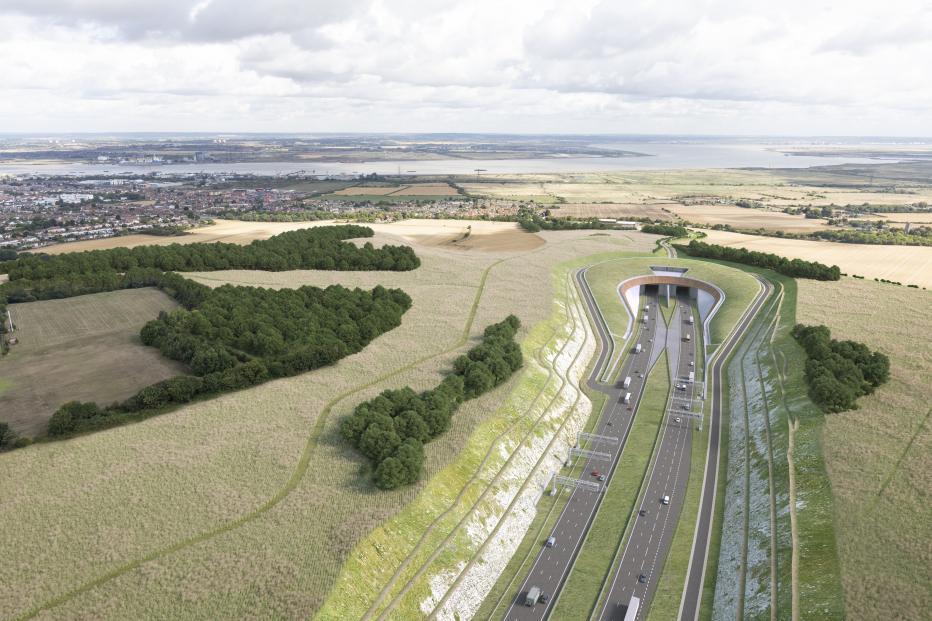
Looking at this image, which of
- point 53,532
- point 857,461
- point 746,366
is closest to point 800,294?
point 746,366

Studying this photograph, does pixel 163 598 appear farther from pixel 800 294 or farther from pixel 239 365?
pixel 800 294

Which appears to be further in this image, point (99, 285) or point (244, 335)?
point (99, 285)

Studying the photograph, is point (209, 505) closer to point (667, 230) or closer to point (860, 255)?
point (860, 255)

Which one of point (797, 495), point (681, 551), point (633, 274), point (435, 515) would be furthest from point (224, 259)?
point (797, 495)

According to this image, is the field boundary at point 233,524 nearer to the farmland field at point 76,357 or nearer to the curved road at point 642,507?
the curved road at point 642,507

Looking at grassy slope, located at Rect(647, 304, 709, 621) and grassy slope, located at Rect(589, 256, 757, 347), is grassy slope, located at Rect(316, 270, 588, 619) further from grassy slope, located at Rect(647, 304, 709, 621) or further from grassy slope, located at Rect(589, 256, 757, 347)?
grassy slope, located at Rect(589, 256, 757, 347)

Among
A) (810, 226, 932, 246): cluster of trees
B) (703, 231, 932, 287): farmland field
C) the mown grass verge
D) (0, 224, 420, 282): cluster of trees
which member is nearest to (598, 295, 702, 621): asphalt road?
the mown grass verge

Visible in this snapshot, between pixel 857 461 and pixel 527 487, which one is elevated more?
pixel 857 461
